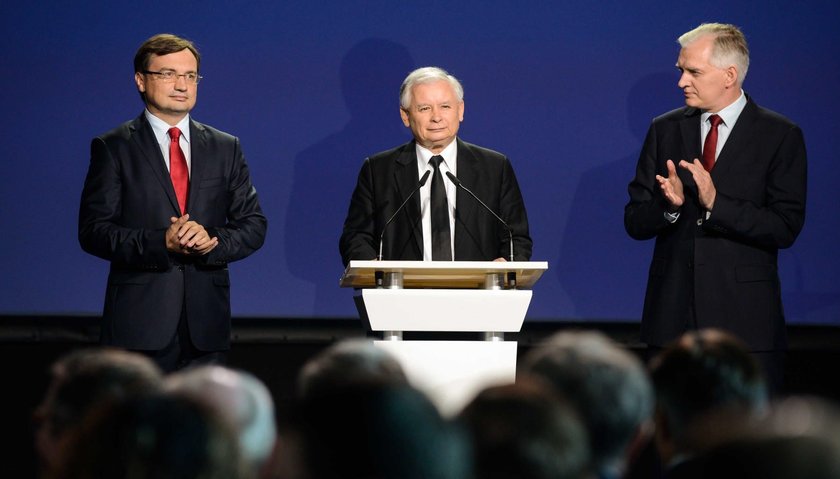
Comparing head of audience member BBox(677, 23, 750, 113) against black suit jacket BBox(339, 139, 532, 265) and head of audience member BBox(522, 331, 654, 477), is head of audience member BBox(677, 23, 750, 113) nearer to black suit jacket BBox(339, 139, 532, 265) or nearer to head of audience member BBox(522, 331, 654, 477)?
black suit jacket BBox(339, 139, 532, 265)

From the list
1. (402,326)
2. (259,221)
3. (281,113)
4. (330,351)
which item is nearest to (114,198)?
(259,221)

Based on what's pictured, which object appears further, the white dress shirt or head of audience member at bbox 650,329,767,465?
the white dress shirt

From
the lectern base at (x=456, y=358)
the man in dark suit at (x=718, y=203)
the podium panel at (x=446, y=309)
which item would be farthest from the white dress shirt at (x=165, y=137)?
the man in dark suit at (x=718, y=203)

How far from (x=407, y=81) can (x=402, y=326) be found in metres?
1.18

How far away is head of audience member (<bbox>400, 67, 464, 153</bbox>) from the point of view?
3.79 metres

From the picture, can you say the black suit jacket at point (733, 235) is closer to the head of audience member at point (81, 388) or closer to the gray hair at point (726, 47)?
the gray hair at point (726, 47)

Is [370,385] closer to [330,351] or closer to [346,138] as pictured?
[330,351]

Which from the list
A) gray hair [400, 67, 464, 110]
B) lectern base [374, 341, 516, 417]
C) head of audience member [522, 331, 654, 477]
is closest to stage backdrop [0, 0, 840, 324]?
gray hair [400, 67, 464, 110]

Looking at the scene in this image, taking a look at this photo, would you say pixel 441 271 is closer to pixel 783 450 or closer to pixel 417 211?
pixel 417 211

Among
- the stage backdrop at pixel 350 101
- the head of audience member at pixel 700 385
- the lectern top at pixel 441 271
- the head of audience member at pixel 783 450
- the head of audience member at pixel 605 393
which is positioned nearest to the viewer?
the head of audience member at pixel 783 450

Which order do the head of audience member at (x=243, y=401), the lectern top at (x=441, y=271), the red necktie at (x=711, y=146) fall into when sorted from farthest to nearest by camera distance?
the red necktie at (x=711, y=146) < the lectern top at (x=441, y=271) < the head of audience member at (x=243, y=401)

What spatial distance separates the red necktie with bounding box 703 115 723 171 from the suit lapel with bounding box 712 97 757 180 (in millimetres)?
46

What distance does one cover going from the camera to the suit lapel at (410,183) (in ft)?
12.0

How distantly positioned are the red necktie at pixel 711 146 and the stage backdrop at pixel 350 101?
110 centimetres
